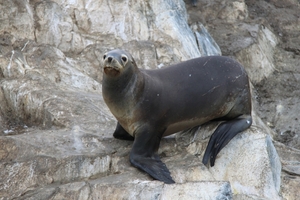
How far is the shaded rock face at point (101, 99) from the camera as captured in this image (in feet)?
18.7

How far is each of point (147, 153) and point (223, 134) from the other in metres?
0.94

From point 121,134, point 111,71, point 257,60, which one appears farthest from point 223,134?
point 257,60

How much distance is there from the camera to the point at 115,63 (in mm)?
5734

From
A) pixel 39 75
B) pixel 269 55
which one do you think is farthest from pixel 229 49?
pixel 39 75

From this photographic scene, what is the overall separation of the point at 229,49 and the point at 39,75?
5281mm

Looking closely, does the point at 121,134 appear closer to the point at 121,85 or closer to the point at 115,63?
the point at 121,85

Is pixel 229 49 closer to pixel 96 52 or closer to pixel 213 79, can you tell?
pixel 96 52

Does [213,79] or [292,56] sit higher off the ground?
[213,79]

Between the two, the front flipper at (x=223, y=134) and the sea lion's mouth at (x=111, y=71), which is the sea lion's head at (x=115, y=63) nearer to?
the sea lion's mouth at (x=111, y=71)

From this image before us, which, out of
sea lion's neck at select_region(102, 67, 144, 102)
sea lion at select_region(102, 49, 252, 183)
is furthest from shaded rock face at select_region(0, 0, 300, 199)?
sea lion's neck at select_region(102, 67, 144, 102)

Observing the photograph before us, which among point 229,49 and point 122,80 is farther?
point 229,49

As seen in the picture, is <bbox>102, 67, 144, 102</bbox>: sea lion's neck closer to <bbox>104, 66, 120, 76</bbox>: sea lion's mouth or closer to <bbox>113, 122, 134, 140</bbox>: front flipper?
<bbox>104, 66, 120, 76</bbox>: sea lion's mouth

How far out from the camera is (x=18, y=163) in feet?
18.8

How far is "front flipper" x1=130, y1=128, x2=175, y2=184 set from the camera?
5789mm
